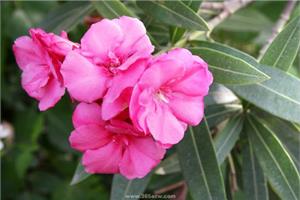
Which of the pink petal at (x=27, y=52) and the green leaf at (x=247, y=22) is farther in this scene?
the green leaf at (x=247, y=22)

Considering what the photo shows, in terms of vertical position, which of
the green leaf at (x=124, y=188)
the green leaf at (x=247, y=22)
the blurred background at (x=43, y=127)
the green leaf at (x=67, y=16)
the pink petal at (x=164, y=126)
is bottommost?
the blurred background at (x=43, y=127)

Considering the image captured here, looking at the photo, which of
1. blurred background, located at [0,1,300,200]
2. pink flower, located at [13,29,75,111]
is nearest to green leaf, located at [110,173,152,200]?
pink flower, located at [13,29,75,111]

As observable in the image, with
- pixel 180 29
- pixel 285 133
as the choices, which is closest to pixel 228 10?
pixel 180 29

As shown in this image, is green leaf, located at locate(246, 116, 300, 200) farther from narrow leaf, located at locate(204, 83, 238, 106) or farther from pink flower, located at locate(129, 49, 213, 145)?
pink flower, located at locate(129, 49, 213, 145)

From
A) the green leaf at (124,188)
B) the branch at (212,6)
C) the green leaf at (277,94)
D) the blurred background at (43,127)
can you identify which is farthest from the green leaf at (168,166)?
the blurred background at (43,127)

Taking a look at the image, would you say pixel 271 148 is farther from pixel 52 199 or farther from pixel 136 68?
pixel 52 199

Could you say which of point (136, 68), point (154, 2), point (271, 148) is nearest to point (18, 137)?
point (154, 2)

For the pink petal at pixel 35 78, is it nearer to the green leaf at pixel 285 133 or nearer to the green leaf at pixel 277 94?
the green leaf at pixel 277 94

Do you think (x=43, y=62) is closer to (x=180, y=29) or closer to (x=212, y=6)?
(x=180, y=29)
